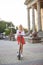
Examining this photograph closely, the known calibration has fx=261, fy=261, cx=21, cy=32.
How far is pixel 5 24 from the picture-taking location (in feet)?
402

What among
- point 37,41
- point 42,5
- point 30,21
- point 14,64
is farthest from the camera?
point 30,21

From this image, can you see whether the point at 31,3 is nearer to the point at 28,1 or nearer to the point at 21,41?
the point at 28,1

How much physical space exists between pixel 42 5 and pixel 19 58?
4196 centimetres

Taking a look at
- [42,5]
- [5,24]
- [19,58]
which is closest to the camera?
[19,58]

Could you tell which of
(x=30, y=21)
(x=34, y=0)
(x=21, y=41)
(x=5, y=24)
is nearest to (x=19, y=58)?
(x=21, y=41)

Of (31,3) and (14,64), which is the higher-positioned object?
(31,3)

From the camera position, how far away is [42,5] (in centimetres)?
5366

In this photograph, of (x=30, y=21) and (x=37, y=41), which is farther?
(x=30, y=21)

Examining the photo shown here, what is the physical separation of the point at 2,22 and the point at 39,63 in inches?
4444

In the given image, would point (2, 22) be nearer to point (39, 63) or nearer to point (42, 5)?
point (42, 5)

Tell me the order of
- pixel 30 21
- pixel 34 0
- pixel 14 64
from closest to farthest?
pixel 14 64, pixel 34 0, pixel 30 21

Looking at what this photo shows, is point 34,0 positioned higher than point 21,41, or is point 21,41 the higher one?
point 34,0

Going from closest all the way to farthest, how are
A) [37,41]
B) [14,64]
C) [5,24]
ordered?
1. [14,64]
2. [37,41]
3. [5,24]

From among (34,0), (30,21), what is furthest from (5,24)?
(34,0)
